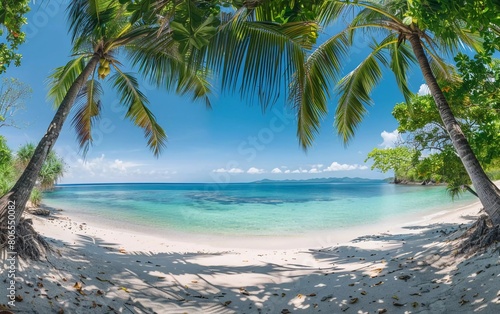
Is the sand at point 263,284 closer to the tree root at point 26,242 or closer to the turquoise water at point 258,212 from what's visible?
the tree root at point 26,242

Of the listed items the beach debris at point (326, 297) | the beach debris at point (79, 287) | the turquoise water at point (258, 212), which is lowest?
the turquoise water at point (258, 212)

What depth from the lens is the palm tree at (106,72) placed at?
429 cm

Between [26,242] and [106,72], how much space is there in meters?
3.36

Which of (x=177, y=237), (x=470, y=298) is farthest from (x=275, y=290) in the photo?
(x=177, y=237)

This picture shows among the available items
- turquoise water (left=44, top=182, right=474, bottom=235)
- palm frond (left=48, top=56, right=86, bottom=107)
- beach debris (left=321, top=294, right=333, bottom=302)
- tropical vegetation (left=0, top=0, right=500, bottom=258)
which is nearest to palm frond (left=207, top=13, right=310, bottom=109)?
tropical vegetation (left=0, top=0, right=500, bottom=258)

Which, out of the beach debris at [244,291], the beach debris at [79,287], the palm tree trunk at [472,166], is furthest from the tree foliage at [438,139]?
the beach debris at [79,287]

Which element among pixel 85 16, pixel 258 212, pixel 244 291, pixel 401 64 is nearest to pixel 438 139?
pixel 401 64

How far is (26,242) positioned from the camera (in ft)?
15.3

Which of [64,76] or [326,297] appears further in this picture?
[64,76]

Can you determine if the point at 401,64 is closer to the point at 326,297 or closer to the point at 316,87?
the point at 316,87

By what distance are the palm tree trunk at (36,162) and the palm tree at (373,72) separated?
3723 mm

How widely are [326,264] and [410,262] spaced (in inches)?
69.3

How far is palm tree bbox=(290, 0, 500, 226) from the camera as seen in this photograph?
5.13 m

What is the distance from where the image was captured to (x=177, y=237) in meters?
13.0
